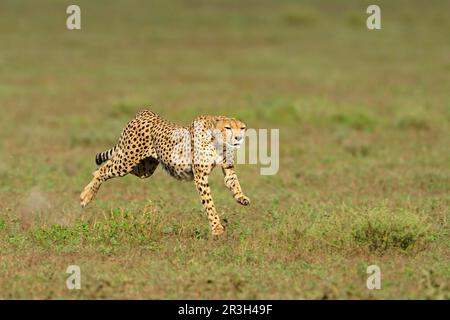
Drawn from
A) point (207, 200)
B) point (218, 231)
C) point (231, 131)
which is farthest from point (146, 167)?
point (231, 131)

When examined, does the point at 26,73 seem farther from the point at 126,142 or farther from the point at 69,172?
the point at 126,142

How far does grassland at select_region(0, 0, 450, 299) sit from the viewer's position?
769cm

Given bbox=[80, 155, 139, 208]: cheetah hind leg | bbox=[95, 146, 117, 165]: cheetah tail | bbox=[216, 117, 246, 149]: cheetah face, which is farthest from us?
bbox=[95, 146, 117, 165]: cheetah tail

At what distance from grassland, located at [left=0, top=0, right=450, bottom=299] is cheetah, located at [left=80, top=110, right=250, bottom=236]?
1.28 feet

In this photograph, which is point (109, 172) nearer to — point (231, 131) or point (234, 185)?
point (234, 185)

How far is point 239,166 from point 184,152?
16.1 feet

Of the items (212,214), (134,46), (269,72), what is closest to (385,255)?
(212,214)

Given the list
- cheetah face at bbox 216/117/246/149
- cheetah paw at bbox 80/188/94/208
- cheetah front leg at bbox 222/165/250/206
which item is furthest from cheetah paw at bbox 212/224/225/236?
cheetah paw at bbox 80/188/94/208

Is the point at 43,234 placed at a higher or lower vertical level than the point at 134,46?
lower

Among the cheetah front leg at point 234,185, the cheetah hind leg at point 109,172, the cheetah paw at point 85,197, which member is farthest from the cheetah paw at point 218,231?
the cheetah paw at point 85,197

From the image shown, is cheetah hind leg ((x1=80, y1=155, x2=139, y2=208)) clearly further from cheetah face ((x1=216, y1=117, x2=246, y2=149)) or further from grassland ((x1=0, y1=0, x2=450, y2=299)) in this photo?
cheetah face ((x1=216, y1=117, x2=246, y2=149))

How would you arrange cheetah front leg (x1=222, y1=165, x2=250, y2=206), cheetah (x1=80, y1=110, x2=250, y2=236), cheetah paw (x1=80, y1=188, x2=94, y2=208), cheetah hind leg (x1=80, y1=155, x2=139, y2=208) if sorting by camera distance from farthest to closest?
cheetah paw (x1=80, y1=188, x2=94, y2=208) → cheetah hind leg (x1=80, y1=155, x2=139, y2=208) → cheetah front leg (x1=222, y1=165, x2=250, y2=206) → cheetah (x1=80, y1=110, x2=250, y2=236)
